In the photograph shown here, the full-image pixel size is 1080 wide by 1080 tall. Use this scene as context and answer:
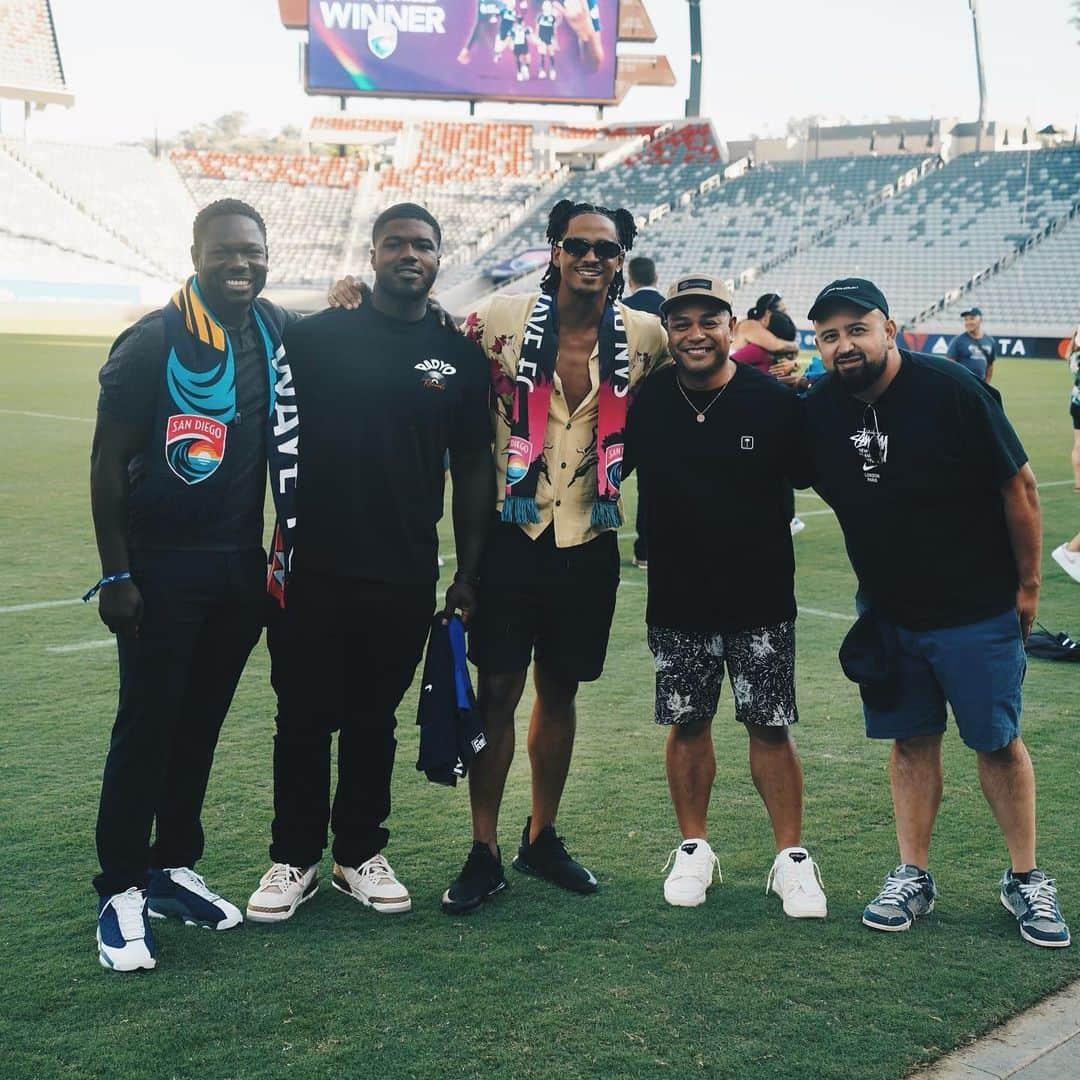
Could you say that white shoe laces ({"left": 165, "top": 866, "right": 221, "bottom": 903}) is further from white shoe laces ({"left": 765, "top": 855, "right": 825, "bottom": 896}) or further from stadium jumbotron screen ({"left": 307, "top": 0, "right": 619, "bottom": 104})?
stadium jumbotron screen ({"left": 307, "top": 0, "right": 619, "bottom": 104})

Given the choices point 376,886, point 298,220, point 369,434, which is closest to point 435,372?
point 369,434

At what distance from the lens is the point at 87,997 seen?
11.3 feet

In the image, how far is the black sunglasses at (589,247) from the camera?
4086 millimetres

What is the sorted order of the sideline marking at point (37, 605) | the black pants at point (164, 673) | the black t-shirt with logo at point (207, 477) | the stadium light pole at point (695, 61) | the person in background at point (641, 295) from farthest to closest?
the stadium light pole at point (695, 61) → the person in background at point (641, 295) → the sideline marking at point (37, 605) → the black pants at point (164, 673) → the black t-shirt with logo at point (207, 477)

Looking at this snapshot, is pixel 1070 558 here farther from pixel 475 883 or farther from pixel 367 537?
pixel 367 537

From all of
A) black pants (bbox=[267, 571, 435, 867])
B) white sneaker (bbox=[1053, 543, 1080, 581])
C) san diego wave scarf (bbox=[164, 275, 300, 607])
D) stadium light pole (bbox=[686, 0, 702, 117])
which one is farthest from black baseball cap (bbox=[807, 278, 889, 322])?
stadium light pole (bbox=[686, 0, 702, 117])

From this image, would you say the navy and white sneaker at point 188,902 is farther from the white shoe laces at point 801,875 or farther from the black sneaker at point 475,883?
the white shoe laces at point 801,875

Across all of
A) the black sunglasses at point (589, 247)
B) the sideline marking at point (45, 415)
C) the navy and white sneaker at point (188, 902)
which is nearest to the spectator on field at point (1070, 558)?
the black sunglasses at point (589, 247)

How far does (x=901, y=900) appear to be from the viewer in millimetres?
3965

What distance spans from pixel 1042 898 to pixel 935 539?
1.05 m

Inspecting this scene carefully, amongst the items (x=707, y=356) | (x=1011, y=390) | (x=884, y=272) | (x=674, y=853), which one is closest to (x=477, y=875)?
(x=674, y=853)

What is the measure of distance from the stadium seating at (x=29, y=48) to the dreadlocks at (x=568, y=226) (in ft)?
196

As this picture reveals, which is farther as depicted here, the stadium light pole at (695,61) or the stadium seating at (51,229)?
the stadium light pole at (695,61)

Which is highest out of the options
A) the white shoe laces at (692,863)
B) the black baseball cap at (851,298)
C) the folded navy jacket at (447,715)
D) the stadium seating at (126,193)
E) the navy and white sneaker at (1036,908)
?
the stadium seating at (126,193)
